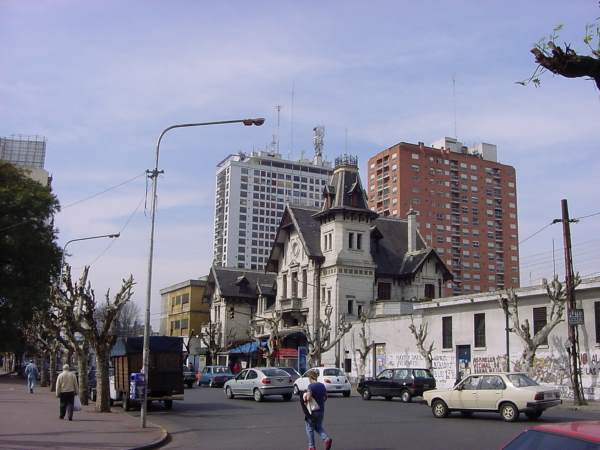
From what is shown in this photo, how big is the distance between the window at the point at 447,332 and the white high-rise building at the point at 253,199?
386 ft

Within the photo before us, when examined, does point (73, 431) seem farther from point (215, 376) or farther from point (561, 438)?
point (215, 376)

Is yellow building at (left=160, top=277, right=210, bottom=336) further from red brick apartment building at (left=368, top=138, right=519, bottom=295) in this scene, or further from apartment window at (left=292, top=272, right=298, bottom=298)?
red brick apartment building at (left=368, top=138, right=519, bottom=295)

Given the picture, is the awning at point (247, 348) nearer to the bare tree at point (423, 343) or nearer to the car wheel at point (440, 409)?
the bare tree at point (423, 343)

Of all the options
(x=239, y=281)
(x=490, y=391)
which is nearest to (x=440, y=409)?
(x=490, y=391)

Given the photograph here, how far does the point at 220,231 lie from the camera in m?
167

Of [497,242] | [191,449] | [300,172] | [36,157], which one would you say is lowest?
[191,449]

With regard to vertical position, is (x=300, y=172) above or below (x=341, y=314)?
above

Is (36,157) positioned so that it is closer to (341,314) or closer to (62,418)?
(341,314)

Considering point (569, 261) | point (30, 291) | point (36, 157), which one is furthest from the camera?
point (36, 157)

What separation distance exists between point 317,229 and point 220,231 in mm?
107058

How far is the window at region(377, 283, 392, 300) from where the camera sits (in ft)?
193

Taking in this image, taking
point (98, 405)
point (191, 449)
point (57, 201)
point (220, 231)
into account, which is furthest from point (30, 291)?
point (220, 231)

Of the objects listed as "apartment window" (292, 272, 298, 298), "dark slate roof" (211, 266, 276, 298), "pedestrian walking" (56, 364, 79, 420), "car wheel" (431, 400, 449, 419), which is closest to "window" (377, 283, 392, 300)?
"apartment window" (292, 272, 298, 298)

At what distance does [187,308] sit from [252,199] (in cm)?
8006
